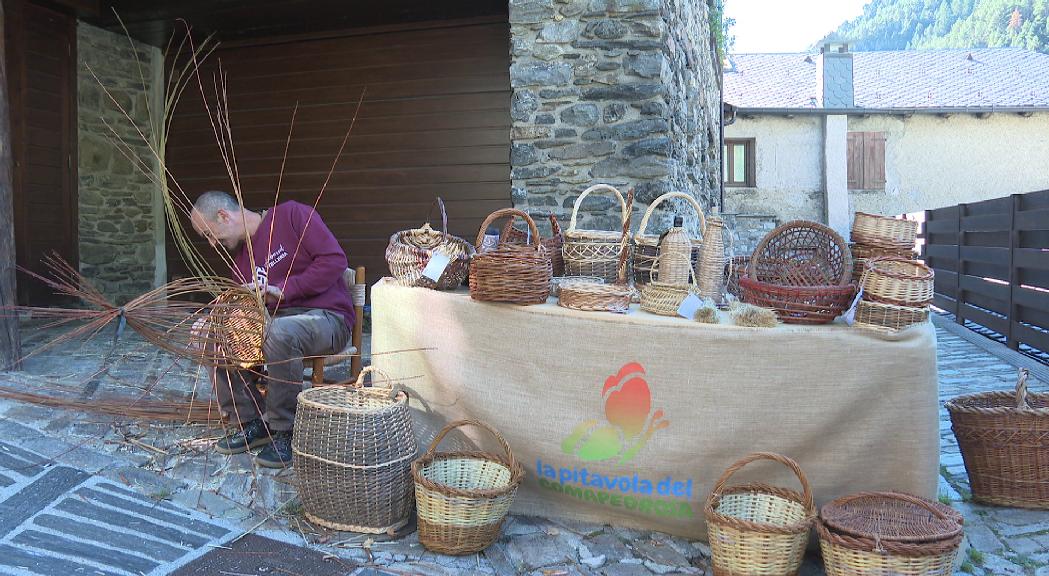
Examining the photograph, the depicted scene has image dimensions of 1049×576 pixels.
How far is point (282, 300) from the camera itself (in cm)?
350

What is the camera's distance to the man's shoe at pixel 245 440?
341 cm

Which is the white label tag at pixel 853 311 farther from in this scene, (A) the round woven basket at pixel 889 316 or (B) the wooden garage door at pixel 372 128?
(B) the wooden garage door at pixel 372 128

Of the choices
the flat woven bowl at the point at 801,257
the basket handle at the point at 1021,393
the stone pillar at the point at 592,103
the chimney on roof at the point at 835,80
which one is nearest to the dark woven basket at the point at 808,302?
the flat woven bowl at the point at 801,257

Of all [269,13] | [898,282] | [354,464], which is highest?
[269,13]

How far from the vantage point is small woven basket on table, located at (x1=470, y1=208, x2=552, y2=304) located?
9.57 ft

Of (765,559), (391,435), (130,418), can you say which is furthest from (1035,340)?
(130,418)

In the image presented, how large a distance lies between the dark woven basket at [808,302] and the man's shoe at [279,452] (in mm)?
2041

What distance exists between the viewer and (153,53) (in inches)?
307

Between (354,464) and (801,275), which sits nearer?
(354,464)

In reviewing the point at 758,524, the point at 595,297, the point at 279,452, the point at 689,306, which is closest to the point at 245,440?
the point at 279,452

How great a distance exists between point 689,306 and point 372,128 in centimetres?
496

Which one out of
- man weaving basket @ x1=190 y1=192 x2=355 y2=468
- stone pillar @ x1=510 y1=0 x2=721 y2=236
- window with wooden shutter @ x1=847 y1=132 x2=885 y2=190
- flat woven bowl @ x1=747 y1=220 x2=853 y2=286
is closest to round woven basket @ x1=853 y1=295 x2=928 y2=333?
flat woven bowl @ x1=747 y1=220 x2=853 y2=286

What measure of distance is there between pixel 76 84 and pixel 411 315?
5563 mm

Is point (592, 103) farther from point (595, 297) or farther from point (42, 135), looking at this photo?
point (42, 135)
